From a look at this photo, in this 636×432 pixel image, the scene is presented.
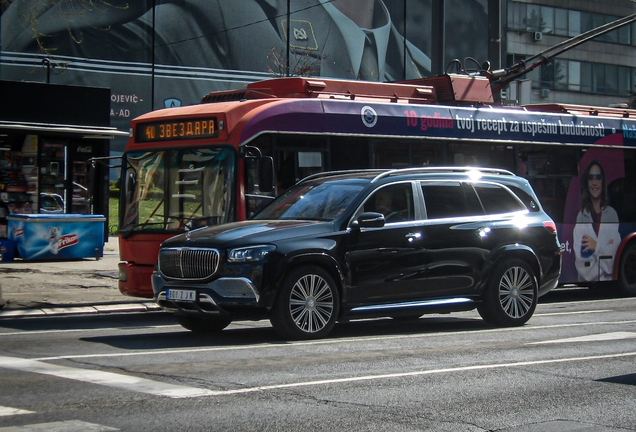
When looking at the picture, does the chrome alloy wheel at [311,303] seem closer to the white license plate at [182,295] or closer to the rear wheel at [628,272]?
the white license plate at [182,295]

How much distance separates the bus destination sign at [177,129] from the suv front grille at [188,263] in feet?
9.25

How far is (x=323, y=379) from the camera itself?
812 cm

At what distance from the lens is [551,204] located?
55.1 ft

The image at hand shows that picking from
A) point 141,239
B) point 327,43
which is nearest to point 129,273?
point 141,239

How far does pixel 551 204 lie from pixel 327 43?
1432 inches

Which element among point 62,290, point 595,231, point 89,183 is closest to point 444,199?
point 595,231

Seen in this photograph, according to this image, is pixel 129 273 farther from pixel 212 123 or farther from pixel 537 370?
pixel 537 370

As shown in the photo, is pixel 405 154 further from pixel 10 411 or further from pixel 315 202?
pixel 10 411

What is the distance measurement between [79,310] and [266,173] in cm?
434

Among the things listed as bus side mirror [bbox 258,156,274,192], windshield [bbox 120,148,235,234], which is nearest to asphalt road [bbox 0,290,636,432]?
windshield [bbox 120,148,235,234]

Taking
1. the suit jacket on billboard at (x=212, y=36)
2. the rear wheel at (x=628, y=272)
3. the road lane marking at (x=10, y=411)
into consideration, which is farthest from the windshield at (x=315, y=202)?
the suit jacket on billboard at (x=212, y=36)

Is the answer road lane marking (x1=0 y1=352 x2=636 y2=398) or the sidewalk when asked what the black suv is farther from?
the sidewalk

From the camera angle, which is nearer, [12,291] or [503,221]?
[503,221]

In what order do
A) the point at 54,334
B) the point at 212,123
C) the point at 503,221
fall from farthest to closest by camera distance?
1. the point at 212,123
2. the point at 503,221
3. the point at 54,334
